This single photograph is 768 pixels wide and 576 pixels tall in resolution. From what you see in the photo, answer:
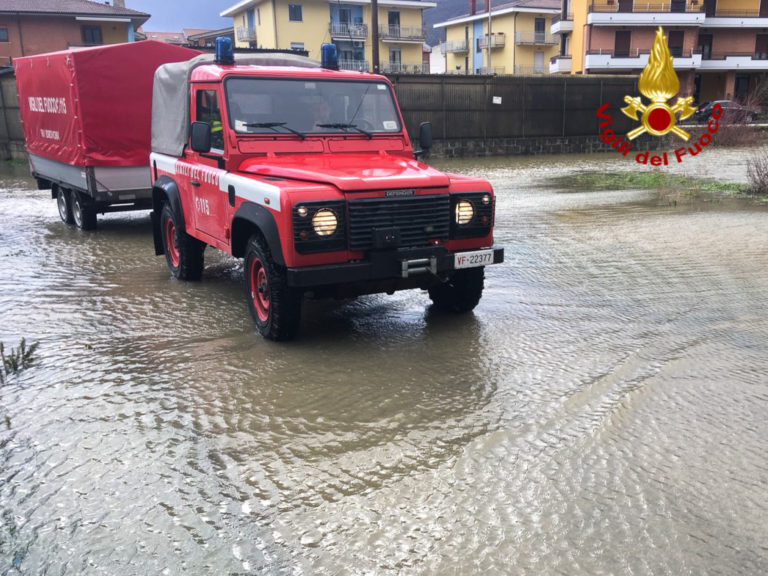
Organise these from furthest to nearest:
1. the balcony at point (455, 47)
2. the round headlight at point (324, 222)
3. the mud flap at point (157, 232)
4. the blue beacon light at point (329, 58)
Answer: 1. the balcony at point (455, 47)
2. the mud flap at point (157, 232)
3. the blue beacon light at point (329, 58)
4. the round headlight at point (324, 222)

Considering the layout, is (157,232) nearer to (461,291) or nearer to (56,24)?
(461,291)

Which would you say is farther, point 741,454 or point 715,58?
point 715,58

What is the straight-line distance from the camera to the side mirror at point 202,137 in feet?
19.8

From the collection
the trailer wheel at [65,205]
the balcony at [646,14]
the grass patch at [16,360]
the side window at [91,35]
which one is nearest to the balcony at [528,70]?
the balcony at [646,14]

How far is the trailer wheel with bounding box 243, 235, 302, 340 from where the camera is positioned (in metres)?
5.41

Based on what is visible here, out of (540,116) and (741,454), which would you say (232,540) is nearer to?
(741,454)

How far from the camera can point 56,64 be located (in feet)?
37.1

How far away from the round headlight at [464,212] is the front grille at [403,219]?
104 mm

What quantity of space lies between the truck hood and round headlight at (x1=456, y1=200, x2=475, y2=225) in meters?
0.23

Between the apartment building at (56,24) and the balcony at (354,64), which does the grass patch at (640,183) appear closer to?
the apartment building at (56,24)

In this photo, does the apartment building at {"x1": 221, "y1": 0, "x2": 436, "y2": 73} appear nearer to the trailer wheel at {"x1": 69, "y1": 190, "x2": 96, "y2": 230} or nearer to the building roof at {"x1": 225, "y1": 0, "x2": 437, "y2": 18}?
the building roof at {"x1": 225, "y1": 0, "x2": 437, "y2": 18}

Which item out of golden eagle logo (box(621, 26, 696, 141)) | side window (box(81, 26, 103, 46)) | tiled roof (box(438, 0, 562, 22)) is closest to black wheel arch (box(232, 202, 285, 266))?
golden eagle logo (box(621, 26, 696, 141))

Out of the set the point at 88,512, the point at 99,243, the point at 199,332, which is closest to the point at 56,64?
the point at 99,243

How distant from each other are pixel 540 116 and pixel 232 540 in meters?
26.8
